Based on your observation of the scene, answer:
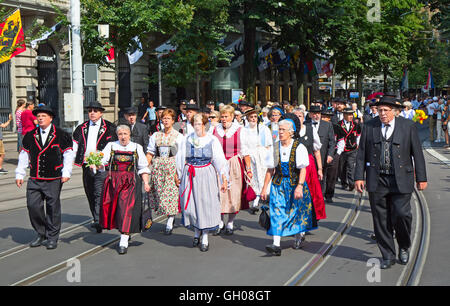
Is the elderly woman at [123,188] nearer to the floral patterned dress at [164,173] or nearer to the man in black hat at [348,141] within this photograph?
the floral patterned dress at [164,173]

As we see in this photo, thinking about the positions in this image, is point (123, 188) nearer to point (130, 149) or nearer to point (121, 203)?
point (121, 203)

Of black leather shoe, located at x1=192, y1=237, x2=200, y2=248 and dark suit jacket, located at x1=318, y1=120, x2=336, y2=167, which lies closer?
black leather shoe, located at x1=192, y1=237, x2=200, y2=248

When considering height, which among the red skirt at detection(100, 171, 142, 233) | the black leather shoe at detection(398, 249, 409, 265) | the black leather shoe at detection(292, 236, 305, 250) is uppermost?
the red skirt at detection(100, 171, 142, 233)

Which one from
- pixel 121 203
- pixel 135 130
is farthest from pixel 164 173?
pixel 121 203

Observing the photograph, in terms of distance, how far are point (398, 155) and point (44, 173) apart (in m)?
4.36

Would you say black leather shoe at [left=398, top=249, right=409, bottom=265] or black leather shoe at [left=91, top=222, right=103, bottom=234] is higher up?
black leather shoe at [left=398, top=249, right=409, bottom=265]

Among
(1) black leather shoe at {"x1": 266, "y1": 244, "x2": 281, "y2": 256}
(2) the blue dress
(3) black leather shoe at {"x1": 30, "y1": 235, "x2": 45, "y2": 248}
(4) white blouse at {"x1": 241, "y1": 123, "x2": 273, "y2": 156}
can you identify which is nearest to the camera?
(1) black leather shoe at {"x1": 266, "y1": 244, "x2": 281, "y2": 256}

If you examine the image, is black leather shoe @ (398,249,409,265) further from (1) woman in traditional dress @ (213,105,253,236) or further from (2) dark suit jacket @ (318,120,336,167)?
(2) dark suit jacket @ (318,120,336,167)

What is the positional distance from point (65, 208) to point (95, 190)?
210cm

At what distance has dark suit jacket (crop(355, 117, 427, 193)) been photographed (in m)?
6.82

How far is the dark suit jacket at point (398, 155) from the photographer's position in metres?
6.82

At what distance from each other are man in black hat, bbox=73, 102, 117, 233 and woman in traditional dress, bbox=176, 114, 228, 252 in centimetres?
150

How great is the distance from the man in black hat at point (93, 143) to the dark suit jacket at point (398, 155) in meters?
3.94

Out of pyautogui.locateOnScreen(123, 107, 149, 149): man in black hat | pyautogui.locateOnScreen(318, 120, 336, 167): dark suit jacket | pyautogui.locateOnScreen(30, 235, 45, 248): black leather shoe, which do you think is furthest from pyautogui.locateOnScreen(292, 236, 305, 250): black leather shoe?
pyautogui.locateOnScreen(318, 120, 336, 167): dark suit jacket
